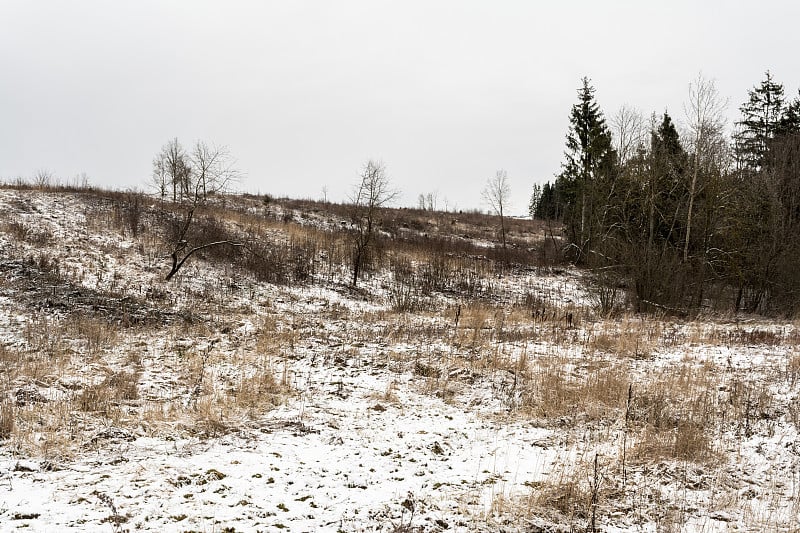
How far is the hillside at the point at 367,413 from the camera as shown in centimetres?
432

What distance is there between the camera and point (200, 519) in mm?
3986

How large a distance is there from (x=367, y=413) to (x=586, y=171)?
88.3ft

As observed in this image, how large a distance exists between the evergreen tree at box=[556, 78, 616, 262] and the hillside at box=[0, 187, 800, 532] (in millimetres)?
12102

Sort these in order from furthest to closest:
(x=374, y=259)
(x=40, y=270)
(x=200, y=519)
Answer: (x=374, y=259) < (x=40, y=270) < (x=200, y=519)

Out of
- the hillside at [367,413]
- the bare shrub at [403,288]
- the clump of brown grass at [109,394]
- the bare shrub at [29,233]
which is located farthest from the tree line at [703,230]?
the bare shrub at [29,233]

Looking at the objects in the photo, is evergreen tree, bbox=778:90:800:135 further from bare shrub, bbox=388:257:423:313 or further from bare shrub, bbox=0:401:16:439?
bare shrub, bbox=0:401:16:439

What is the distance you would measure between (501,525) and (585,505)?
0.95 meters

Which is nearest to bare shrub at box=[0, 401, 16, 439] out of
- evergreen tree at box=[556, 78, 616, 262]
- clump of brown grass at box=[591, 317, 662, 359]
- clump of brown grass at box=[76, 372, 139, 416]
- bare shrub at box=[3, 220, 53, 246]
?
clump of brown grass at box=[76, 372, 139, 416]

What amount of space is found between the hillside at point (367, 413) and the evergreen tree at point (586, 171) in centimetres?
1210

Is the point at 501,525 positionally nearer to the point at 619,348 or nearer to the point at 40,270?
the point at 619,348

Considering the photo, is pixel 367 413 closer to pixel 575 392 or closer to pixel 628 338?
pixel 575 392

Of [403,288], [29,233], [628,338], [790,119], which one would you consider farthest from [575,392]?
[790,119]

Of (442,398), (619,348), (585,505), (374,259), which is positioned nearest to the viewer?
(585,505)

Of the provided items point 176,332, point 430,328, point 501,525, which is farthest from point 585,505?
point 176,332
